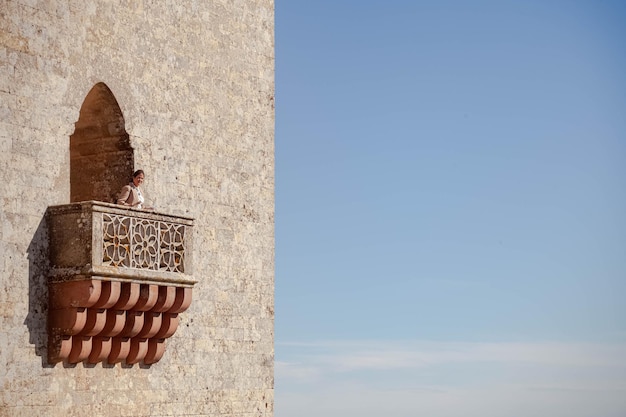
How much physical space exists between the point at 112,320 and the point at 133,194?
4.70 ft

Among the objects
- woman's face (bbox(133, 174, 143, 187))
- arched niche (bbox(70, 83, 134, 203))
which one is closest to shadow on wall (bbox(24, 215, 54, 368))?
woman's face (bbox(133, 174, 143, 187))

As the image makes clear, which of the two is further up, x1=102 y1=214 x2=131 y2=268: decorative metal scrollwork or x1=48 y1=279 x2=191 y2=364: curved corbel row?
x1=102 y1=214 x2=131 y2=268: decorative metal scrollwork

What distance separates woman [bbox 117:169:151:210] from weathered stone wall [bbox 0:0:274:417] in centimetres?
52

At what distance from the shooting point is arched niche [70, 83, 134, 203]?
1345cm

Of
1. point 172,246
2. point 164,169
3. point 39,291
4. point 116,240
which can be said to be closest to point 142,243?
point 116,240

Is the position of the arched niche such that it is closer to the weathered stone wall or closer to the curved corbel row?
the weathered stone wall

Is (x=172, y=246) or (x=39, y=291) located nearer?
(x=39, y=291)

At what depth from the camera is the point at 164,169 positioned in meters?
14.0

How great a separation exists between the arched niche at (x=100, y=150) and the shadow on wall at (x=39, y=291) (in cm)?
166

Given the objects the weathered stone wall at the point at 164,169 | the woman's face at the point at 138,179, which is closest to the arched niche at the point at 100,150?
the weathered stone wall at the point at 164,169

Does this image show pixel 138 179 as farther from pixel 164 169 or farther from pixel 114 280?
pixel 114 280

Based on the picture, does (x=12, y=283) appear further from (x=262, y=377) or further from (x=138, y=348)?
(x=262, y=377)

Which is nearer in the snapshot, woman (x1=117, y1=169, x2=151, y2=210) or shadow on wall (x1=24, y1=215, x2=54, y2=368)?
shadow on wall (x1=24, y1=215, x2=54, y2=368)

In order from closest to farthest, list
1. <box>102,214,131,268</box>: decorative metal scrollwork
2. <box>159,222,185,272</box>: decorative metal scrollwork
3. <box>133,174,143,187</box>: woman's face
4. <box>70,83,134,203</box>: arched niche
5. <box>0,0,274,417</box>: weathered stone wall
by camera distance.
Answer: <box>0,0,274,417</box>: weathered stone wall < <box>102,214,131,268</box>: decorative metal scrollwork < <box>159,222,185,272</box>: decorative metal scrollwork < <box>133,174,143,187</box>: woman's face < <box>70,83,134,203</box>: arched niche
